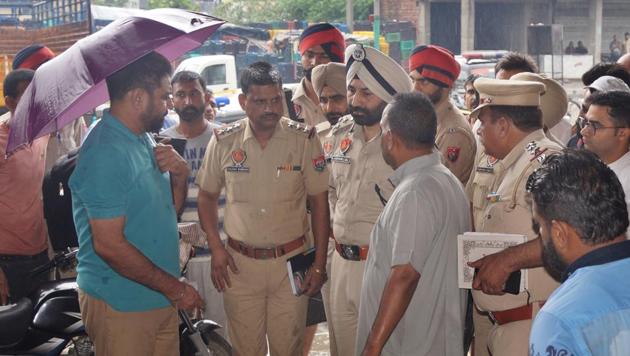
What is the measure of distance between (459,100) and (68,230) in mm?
13628

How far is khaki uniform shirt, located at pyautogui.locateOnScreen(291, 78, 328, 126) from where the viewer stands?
238 inches

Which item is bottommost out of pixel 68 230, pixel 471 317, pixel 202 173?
pixel 471 317

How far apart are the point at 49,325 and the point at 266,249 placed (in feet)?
4.16

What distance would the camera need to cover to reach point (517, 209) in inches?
141

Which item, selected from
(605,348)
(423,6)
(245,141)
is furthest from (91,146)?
(423,6)

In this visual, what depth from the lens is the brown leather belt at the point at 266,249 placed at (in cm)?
474

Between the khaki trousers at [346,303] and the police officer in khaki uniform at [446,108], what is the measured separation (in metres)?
0.99

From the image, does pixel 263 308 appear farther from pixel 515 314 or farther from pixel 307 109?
pixel 307 109

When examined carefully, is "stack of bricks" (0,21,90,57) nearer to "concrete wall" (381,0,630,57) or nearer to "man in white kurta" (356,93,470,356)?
"man in white kurta" (356,93,470,356)

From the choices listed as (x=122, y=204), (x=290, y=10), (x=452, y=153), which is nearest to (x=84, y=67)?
(x=122, y=204)

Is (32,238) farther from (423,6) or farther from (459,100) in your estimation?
(423,6)

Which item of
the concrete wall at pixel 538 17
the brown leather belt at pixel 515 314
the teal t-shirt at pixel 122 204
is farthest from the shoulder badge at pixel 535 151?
the concrete wall at pixel 538 17

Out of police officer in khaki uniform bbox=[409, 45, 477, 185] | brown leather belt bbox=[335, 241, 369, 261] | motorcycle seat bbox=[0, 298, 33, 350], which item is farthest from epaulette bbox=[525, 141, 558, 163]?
motorcycle seat bbox=[0, 298, 33, 350]

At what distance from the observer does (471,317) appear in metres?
4.66
